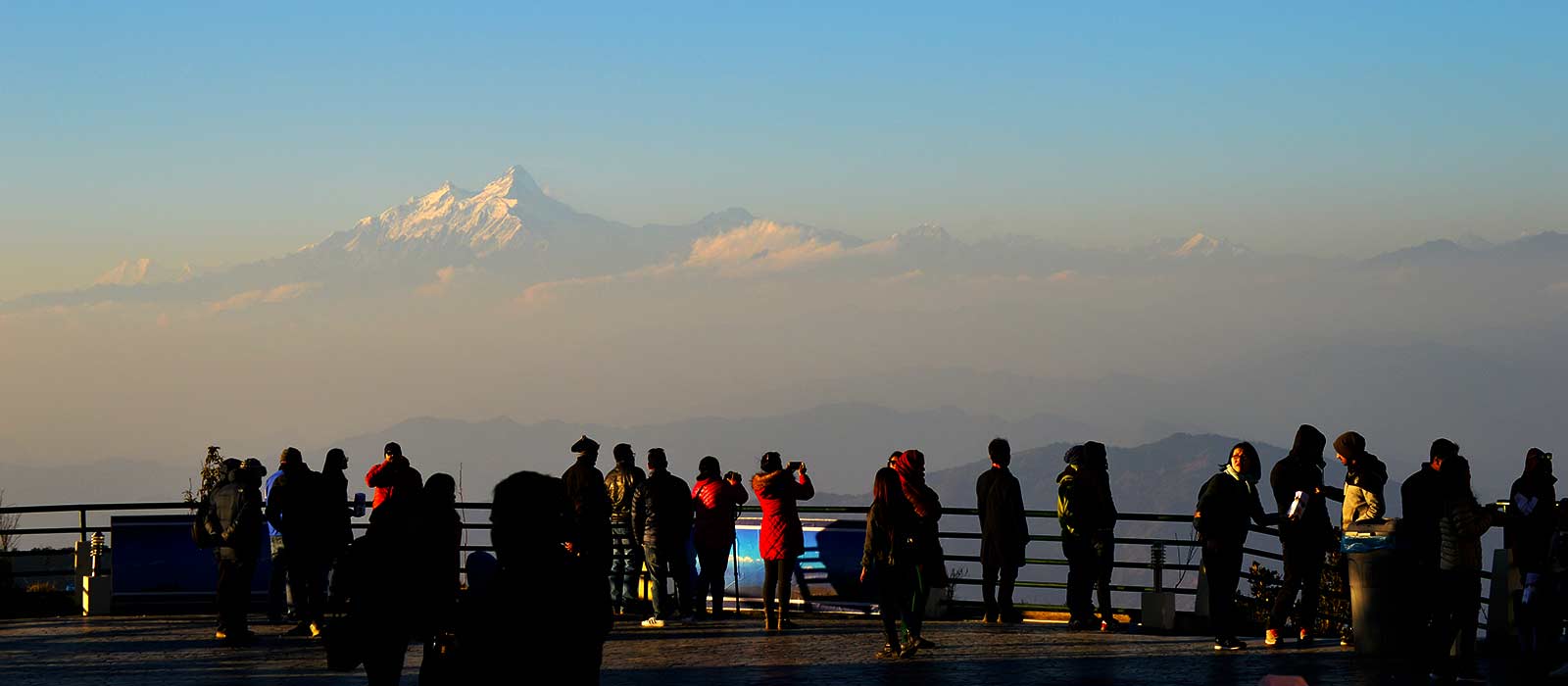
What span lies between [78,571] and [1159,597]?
500 inches

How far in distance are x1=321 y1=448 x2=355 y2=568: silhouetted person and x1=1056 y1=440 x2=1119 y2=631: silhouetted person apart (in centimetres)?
705

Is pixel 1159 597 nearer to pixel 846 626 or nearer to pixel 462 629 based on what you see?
pixel 846 626

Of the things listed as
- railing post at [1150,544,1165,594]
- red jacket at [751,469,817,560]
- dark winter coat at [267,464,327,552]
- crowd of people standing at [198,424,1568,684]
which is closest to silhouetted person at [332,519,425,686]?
crowd of people standing at [198,424,1568,684]

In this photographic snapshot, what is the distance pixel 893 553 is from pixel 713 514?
14.3ft

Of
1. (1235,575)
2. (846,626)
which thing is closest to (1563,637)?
(1235,575)

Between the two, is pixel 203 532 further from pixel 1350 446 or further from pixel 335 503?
pixel 1350 446

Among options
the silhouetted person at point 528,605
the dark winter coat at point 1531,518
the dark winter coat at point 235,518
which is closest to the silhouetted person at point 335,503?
the dark winter coat at point 235,518

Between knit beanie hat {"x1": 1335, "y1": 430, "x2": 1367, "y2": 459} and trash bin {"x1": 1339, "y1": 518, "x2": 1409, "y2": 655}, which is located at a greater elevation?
knit beanie hat {"x1": 1335, "y1": 430, "x2": 1367, "y2": 459}

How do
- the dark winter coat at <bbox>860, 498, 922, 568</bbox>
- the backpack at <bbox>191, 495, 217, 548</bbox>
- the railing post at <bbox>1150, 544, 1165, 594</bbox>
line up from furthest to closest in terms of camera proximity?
the railing post at <bbox>1150, 544, 1165, 594</bbox> < the backpack at <bbox>191, 495, 217, 548</bbox> < the dark winter coat at <bbox>860, 498, 922, 568</bbox>

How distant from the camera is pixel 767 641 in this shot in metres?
17.5

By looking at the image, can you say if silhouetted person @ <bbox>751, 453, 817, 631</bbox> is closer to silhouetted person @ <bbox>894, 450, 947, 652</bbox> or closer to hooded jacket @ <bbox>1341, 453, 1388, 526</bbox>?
silhouetted person @ <bbox>894, 450, 947, 652</bbox>

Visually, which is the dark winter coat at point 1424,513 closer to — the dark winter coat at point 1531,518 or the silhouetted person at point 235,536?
the dark winter coat at point 1531,518

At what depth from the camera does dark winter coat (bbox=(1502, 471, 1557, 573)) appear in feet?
52.5

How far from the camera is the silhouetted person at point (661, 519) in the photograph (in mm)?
19062
